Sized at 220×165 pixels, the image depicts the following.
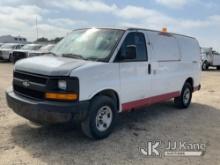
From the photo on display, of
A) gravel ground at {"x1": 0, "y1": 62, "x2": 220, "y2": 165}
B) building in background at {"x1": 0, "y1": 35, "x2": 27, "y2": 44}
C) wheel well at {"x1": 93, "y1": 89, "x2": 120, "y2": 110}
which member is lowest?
gravel ground at {"x1": 0, "y1": 62, "x2": 220, "y2": 165}

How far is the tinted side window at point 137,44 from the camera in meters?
6.13

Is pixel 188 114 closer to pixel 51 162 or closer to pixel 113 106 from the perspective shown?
pixel 113 106

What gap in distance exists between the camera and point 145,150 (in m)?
5.37

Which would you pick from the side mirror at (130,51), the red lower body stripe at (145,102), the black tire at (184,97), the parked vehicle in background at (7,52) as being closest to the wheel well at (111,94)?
the red lower body stripe at (145,102)

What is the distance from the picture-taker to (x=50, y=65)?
525 centimetres

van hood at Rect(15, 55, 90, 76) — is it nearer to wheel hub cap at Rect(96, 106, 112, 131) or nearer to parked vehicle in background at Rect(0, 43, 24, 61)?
wheel hub cap at Rect(96, 106, 112, 131)

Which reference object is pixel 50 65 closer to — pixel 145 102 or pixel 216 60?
pixel 145 102

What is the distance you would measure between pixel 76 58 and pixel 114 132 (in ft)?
5.42

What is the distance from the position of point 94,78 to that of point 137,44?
167 centimetres

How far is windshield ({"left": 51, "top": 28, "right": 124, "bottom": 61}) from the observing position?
5875mm

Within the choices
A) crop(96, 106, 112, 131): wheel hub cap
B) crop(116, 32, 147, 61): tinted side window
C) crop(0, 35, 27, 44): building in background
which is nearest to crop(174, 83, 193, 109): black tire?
crop(116, 32, 147, 61): tinted side window

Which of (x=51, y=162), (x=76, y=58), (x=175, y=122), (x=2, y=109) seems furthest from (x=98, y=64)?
(x=2, y=109)

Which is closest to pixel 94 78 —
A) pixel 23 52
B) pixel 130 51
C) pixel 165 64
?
pixel 130 51

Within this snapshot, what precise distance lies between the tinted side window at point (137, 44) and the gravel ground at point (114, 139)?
1.53m
